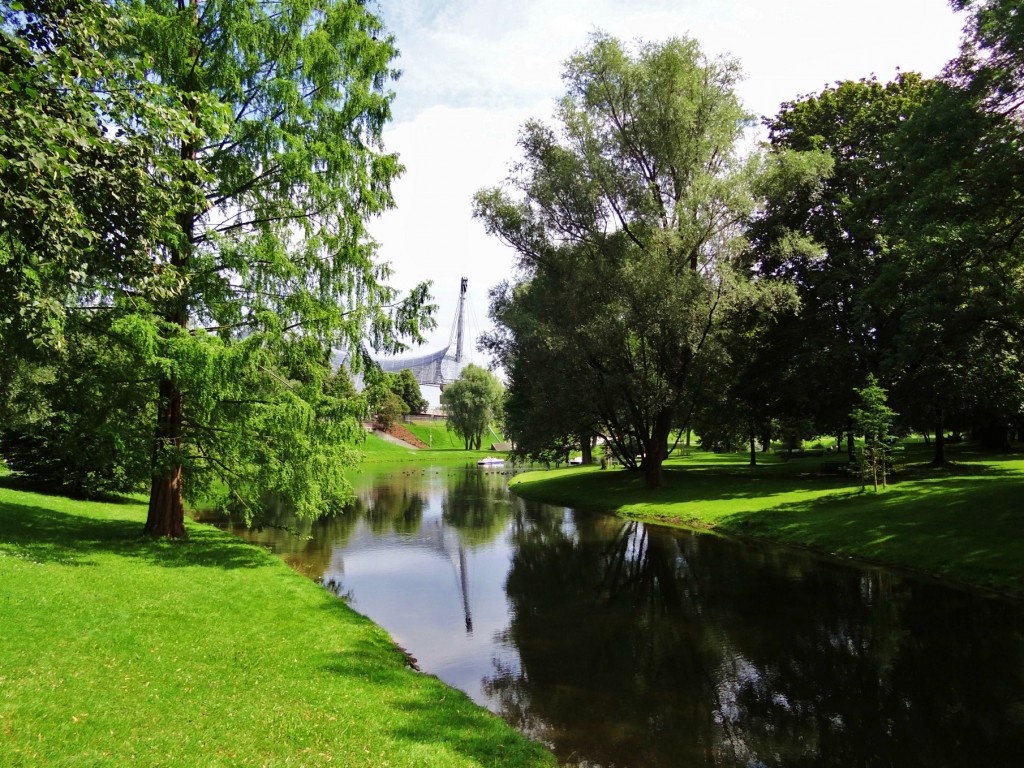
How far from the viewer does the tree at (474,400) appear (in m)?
85.6

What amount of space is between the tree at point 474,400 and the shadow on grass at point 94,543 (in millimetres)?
67780

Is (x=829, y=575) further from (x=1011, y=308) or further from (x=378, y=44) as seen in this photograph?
(x=378, y=44)

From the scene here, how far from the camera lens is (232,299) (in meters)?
14.3

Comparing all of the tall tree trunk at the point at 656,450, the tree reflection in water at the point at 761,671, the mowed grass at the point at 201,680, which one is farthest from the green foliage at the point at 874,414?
the mowed grass at the point at 201,680

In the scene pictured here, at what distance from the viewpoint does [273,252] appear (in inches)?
541

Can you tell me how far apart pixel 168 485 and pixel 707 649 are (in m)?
12.8

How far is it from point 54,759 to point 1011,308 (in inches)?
857

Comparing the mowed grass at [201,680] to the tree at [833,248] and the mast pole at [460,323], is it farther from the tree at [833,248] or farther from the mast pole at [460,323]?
the mast pole at [460,323]

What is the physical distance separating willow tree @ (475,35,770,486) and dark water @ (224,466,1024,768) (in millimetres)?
9506

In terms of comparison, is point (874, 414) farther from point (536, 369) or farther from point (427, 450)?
point (427, 450)

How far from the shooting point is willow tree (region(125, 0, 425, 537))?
535 inches

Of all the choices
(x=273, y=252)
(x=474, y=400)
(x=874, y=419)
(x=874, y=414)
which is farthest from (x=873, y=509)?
(x=474, y=400)

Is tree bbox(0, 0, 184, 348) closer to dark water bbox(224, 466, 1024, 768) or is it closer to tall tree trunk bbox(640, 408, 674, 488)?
dark water bbox(224, 466, 1024, 768)

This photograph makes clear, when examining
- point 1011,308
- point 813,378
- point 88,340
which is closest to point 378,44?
point 88,340
